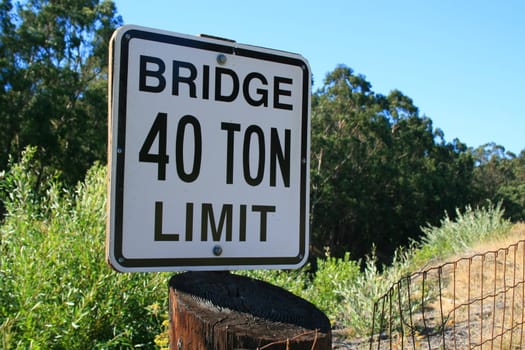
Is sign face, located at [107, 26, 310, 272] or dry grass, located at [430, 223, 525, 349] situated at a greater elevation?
sign face, located at [107, 26, 310, 272]

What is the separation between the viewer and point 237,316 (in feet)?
4.50

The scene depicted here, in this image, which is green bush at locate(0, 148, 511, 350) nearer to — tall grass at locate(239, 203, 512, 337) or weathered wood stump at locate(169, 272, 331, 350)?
tall grass at locate(239, 203, 512, 337)

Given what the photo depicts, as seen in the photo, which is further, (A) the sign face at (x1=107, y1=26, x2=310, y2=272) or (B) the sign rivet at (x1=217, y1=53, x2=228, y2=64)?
Result: (B) the sign rivet at (x1=217, y1=53, x2=228, y2=64)

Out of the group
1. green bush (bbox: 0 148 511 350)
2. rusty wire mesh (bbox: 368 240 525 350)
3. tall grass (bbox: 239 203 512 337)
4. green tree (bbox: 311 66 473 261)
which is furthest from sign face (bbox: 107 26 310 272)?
green tree (bbox: 311 66 473 261)

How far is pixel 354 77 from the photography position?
3297 centimetres

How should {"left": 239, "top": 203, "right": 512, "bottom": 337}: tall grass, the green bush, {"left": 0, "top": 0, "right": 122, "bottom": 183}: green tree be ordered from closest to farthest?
the green bush
{"left": 239, "top": 203, "right": 512, "bottom": 337}: tall grass
{"left": 0, "top": 0, "right": 122, "bottom": 183}: green tree

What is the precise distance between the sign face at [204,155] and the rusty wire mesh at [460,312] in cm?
230

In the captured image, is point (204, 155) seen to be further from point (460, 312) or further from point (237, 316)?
point (460, 312)

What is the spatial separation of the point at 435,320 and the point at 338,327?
1058 mm

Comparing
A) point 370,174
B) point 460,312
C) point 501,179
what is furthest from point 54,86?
point 501,179

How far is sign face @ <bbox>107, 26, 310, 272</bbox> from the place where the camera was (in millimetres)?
1456

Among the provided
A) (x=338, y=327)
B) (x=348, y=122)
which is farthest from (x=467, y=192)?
(x=338, y=327)

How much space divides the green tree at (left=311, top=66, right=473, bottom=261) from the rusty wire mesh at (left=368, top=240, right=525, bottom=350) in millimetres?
21281

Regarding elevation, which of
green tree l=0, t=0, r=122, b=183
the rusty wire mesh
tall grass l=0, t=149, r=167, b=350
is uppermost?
green tree l=0, t=0, r=122, b=183
